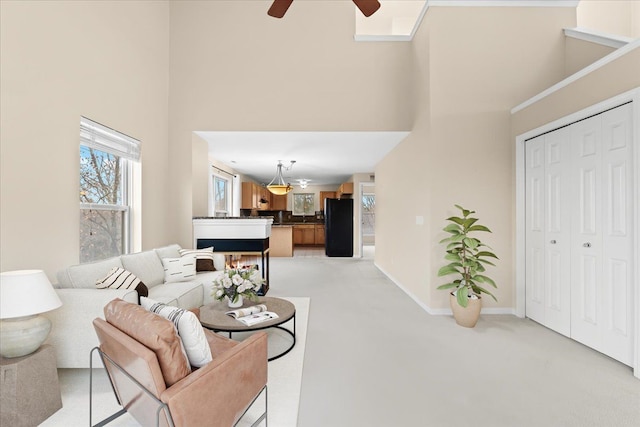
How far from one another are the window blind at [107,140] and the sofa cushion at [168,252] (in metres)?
1.11

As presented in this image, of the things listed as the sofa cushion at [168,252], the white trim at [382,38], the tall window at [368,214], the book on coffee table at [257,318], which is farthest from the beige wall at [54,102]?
the tall window at [368,214]

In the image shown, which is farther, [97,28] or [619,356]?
[97,28]

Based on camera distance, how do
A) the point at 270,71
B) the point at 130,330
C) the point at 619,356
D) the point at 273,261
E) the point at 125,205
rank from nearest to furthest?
the point at 130,330
the point at 619,356
the point at 125,205
the point at 270,71
the point at 273,261

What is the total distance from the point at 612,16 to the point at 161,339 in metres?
7.32

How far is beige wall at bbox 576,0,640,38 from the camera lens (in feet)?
15.1

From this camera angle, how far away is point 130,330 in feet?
4.37

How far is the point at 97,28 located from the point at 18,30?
3.05 ft

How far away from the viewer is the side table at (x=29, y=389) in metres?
1.55

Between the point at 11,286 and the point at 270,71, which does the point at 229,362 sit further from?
the point at 270,71

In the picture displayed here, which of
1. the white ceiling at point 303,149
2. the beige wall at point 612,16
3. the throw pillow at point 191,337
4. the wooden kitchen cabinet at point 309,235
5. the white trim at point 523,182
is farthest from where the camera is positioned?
the wooden kitchen cabinet at point 309,235

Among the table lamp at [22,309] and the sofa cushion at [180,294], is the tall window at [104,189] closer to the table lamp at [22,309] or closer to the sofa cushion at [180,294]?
the sofa cushion at [180,294]

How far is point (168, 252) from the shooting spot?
3541mm

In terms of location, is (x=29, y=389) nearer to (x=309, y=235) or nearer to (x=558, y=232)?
(x=558, y=232)

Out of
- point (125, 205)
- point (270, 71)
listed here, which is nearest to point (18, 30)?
point (125, 205)
